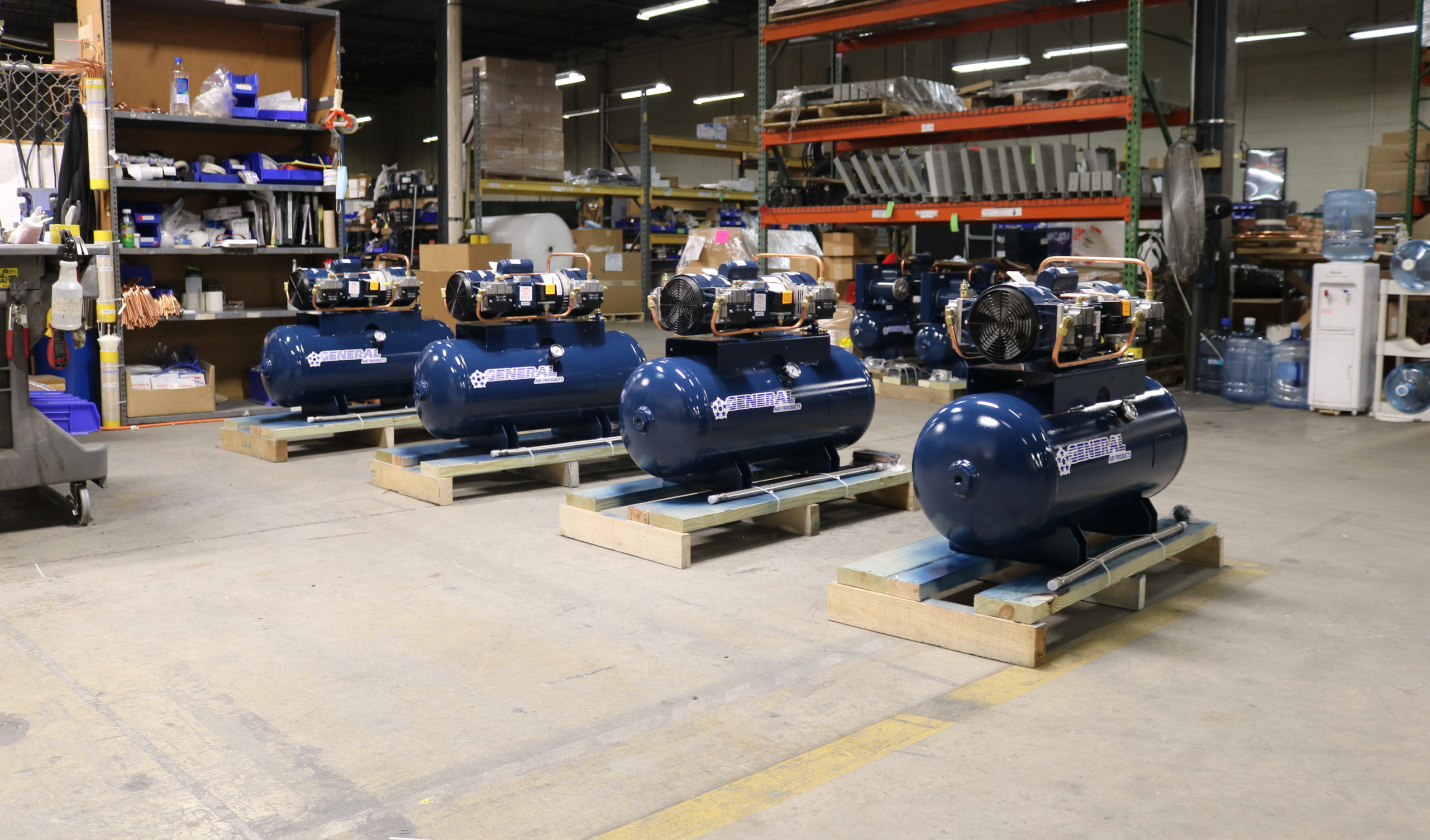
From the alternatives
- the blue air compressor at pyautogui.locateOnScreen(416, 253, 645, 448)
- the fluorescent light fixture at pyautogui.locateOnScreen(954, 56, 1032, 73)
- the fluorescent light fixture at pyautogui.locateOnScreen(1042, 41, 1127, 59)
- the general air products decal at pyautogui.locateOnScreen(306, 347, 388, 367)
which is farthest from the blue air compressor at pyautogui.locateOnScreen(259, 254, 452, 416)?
the fluorescent light fixture at pyautogui.locateOnScreen(954, 56, 1032, 73)

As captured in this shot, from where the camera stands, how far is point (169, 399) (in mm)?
8242

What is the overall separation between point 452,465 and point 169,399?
364 cm

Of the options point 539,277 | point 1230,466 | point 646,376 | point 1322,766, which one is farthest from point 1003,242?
point 1322,766

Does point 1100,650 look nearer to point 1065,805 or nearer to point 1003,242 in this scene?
point 1065,805

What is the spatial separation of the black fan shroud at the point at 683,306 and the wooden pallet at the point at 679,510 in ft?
2.46

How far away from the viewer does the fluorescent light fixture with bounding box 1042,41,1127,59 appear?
56.2 ft

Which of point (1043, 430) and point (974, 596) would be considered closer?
point (1043, 430)

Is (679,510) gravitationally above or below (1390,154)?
below

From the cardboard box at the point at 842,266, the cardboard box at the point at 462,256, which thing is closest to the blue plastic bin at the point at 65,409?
the cardboard box at the point at 462,256

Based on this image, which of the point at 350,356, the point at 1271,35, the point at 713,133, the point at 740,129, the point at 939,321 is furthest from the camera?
the point at 1271,35

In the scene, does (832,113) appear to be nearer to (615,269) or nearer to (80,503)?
(80,503)

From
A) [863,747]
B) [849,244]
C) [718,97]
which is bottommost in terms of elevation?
[863,747]

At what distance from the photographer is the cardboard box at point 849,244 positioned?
1093 centimetres

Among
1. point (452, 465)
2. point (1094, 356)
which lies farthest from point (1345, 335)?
point (452, 465)
